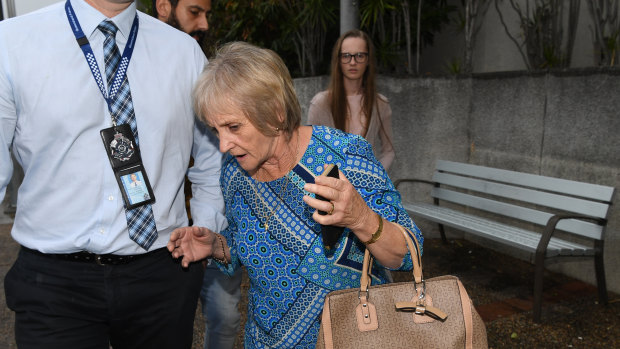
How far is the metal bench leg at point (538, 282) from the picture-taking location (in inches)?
151

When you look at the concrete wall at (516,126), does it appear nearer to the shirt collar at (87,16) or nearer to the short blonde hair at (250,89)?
the short blonde hair at (250,89)

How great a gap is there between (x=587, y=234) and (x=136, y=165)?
140 inches

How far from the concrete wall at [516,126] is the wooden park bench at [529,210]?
213 mm

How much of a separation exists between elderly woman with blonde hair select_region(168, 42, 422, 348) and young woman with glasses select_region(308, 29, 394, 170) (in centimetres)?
252

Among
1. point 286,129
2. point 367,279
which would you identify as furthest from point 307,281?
point 286,129

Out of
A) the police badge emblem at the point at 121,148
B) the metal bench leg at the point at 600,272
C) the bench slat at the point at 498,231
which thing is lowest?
the metal bench leg at the point at 600,272

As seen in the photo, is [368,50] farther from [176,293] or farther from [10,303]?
[10,303]

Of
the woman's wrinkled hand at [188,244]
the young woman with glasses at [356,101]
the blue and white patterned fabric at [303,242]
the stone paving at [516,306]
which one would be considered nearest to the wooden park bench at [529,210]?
the stone paving at [516,306]

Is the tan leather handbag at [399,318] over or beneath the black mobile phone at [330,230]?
beneath

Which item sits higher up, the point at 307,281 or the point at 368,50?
the point at 368,50

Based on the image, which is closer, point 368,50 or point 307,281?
point 307,281

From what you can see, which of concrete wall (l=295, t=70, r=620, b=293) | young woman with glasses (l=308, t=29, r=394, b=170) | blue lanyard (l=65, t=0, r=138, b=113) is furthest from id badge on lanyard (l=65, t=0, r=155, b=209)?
concrete wall (l=295, t=70, r=620, b=293)

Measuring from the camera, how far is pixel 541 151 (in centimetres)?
491

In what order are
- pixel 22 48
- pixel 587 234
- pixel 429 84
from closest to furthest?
pixel 22 48
pixel 587 234
pixel 429 84
